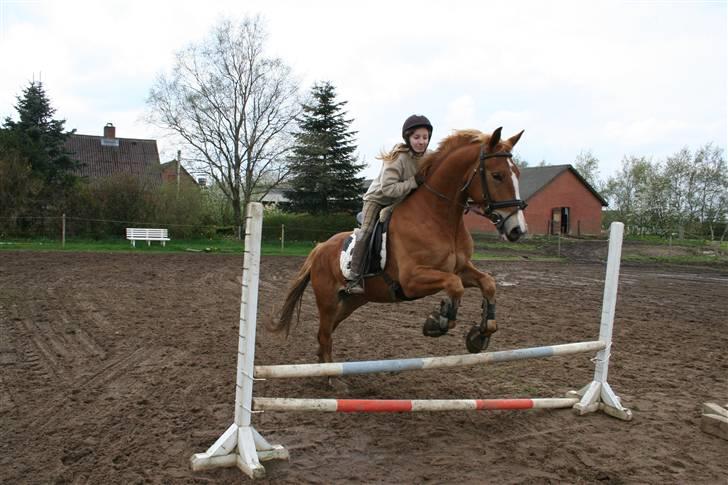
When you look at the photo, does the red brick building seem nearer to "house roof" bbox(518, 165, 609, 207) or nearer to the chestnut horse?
"house roof" bbox(518, 165, 609, 207)

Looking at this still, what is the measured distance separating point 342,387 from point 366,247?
4.83 feet

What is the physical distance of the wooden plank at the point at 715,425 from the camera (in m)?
4.27

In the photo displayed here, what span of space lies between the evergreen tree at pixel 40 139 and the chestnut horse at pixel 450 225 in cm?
2355

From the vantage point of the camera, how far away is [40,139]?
27.0 m

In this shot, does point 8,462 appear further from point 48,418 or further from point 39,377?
point 39,377

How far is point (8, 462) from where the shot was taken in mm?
3488

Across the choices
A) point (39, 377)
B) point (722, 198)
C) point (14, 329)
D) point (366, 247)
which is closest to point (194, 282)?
point (14, 329)

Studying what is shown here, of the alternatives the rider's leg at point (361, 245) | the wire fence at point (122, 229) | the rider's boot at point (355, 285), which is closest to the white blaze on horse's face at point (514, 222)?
the rider's leg at point (361, 245)

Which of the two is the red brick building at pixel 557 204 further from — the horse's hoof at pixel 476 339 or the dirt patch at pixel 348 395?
the horse's hoof at pixel 476 339

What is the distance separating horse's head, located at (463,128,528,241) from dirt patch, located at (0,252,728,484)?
170 cm

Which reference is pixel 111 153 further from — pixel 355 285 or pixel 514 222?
pixel 514 222

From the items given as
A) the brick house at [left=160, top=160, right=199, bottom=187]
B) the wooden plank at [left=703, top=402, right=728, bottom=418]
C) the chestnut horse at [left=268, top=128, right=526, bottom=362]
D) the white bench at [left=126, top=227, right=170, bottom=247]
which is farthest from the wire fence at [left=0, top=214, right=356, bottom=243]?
the wooden plank at [left=703, top=402, right=728, bottom=418]

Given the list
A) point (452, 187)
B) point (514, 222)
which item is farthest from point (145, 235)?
point (514, 222)

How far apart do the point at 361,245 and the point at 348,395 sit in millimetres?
1505
